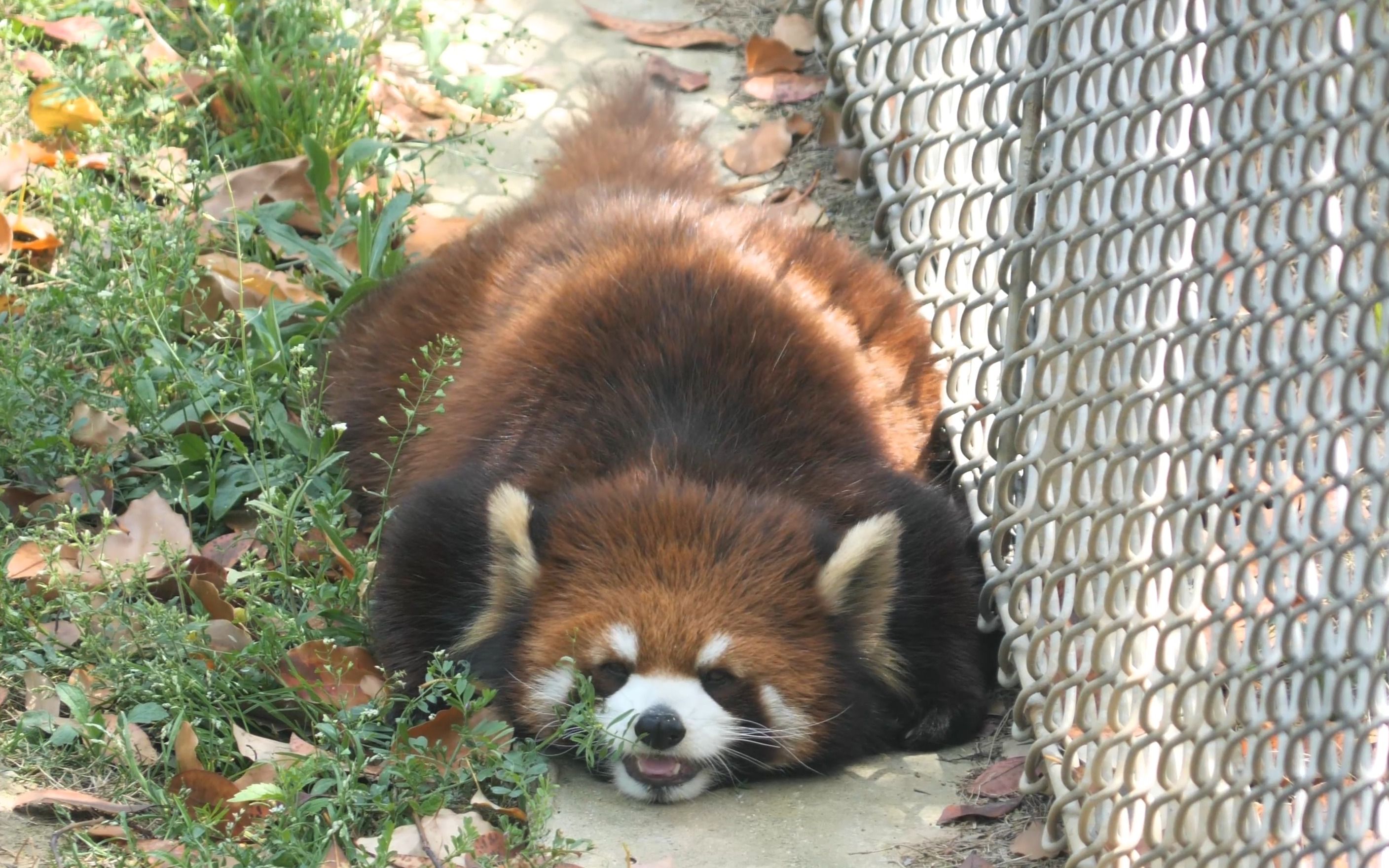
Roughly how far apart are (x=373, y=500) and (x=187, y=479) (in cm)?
49

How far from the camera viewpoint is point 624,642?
3391mm

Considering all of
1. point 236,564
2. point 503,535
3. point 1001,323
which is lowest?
point 236,564

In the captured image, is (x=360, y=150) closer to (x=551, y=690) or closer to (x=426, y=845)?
(x=551, y=690)

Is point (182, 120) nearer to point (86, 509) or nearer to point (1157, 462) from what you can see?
point (86, 509)

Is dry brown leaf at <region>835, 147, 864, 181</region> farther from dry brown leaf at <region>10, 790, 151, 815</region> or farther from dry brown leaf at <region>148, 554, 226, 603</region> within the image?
dry brown leaf at <region>10, 790, 151, 815</region>

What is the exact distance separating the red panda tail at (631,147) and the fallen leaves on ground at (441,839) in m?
2.15

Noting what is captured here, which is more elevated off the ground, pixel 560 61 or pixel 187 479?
pixel 560 61

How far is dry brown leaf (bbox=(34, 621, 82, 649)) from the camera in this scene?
3.63 meters

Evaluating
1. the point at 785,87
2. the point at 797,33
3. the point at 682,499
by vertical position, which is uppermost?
the point at 797,33

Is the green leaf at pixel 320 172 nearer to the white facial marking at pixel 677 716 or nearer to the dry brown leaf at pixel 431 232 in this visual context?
the dry brown leaf at pixel 431 232

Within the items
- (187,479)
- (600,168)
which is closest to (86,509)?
(187,479)

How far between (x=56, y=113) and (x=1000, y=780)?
12.1ft

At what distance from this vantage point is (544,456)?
3.79 meters

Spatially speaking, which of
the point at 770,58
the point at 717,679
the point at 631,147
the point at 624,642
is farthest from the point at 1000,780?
the point at 770,58
